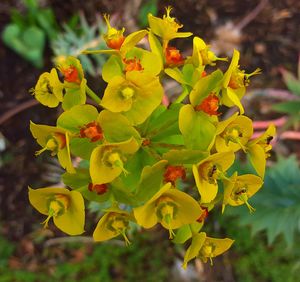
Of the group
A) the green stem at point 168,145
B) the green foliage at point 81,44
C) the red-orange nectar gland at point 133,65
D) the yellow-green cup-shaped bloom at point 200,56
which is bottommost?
the green foliage at point 81,44

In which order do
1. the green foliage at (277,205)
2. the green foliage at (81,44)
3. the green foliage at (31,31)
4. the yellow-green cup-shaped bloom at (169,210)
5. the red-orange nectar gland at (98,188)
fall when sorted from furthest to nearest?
the green foliage at (31,31) → the green foliage at (81,44) → the green foliage at (277,205) → the red-orange nectar gland at (98,188) → the yellow-green cup-shaped bloom at (169,210)

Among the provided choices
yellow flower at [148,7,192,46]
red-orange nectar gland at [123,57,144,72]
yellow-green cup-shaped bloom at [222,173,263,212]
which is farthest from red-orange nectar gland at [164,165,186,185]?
yellow flower at [148,7,192,46]

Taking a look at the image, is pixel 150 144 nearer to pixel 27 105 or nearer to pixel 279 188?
pixel 279 188

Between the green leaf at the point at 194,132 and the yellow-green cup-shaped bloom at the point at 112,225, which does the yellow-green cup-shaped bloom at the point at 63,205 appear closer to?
the yellow-green cup-shaped bloom at the point at 112,225

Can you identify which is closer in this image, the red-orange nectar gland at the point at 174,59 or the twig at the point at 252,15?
the red-orange nectar gland at the point at 174,59

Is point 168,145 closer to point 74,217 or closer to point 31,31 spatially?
point 74,217

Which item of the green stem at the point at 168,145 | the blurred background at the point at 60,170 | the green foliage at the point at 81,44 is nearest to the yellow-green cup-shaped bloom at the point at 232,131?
the green stem at the point at 168,145

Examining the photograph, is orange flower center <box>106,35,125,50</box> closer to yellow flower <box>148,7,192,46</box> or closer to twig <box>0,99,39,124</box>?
yellow flower <box>148,7,192,46</box>
